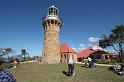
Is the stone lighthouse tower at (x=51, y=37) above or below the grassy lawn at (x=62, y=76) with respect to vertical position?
above

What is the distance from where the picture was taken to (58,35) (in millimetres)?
41031

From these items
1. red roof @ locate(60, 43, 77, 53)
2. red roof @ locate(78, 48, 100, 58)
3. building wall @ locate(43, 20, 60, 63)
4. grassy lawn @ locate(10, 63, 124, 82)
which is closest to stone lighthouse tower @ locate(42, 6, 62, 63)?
building wall @ locate(43, 20, 60, 63)

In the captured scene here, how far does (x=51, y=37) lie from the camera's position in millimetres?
39812

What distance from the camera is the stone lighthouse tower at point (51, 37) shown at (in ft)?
129

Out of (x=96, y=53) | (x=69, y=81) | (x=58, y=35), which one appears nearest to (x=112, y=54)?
(x=96, y=53)

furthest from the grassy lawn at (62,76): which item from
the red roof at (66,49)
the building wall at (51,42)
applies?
the red roof at (66,49)

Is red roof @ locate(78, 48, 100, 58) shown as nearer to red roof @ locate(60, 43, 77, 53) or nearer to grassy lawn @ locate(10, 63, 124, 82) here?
red roof @ locate(60, 43, 77, 53)

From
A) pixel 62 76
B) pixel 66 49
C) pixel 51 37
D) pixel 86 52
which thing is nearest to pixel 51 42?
pixel 51 37

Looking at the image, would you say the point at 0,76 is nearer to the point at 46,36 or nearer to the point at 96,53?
the point at 46,36

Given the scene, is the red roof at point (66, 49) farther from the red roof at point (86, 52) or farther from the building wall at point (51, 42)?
the building wall at point (51, 42)

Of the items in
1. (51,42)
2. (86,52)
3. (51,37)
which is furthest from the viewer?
(86,52)

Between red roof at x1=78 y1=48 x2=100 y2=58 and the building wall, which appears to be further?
red roof at x1=78 y1=48 x2=100 y2=58

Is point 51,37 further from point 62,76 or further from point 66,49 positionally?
point 62,76

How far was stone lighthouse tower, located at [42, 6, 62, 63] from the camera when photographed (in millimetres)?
39409
